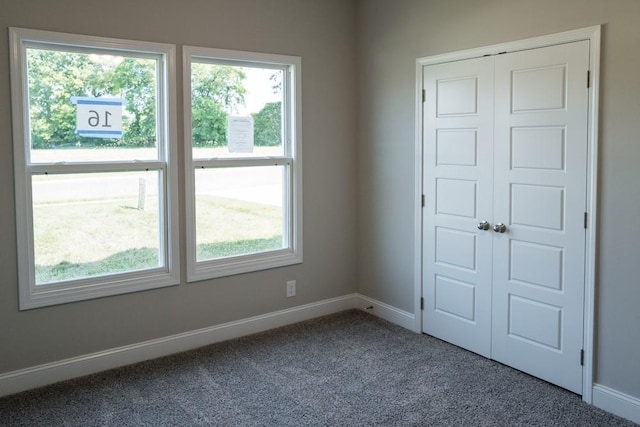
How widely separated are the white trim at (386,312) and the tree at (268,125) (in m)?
1.56

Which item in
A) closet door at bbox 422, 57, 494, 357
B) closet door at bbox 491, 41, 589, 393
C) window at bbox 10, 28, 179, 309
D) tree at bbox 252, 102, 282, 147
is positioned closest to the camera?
closet door at bbox 491, 41, 589, 393

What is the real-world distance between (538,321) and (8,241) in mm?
3217

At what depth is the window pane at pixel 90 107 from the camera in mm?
3338

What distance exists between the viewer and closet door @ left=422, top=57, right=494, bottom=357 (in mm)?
3695

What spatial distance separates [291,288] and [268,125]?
132 centimetres

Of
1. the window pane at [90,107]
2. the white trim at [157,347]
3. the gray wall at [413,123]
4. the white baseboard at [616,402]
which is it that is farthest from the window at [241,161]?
the white baseboard at [616,402]

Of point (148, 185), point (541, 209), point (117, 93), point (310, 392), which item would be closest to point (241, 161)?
point (148, 185)

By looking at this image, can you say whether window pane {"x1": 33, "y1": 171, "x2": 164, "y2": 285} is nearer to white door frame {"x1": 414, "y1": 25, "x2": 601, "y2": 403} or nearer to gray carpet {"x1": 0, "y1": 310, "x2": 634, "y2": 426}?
gray carpet {"x1": 0, "y1": 310, "x2": 634, "y2": 426}

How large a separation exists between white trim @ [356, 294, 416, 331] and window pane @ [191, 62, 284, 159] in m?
1.50

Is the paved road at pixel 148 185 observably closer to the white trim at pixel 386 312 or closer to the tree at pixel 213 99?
the tree at pixel 213 99

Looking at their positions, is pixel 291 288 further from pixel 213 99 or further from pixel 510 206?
pixel 510 206

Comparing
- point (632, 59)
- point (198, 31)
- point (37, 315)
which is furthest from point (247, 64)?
point (632, 59)

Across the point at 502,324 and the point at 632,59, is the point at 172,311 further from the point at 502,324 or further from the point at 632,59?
the point at 632,59

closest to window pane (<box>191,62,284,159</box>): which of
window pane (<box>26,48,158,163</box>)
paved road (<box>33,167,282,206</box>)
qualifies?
paved road (<box>33,167,282,206</box>)
